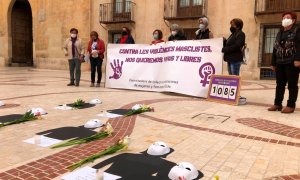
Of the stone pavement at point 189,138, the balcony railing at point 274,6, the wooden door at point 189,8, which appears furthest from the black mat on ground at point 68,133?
the wooden door at point 189,8

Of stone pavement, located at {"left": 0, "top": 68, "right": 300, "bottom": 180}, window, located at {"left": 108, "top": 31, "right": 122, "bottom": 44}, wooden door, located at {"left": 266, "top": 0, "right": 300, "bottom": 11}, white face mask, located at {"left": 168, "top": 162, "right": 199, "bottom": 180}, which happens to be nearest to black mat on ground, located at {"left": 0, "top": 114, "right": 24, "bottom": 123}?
stone pavement, located at {"left": 0, "top": 68, "right": 300, "bottom": 180}

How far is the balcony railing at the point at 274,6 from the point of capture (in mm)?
14291

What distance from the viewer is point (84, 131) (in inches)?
171

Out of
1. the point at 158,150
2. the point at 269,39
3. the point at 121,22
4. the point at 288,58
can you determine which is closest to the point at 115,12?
the point at 121,22

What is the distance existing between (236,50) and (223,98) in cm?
108

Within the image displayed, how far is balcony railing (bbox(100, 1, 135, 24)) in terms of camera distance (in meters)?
19.1

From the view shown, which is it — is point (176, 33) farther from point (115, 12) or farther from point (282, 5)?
point (115, 12)

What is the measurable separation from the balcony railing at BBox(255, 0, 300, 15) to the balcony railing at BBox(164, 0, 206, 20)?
10.4ft

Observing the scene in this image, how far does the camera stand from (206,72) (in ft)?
24.8

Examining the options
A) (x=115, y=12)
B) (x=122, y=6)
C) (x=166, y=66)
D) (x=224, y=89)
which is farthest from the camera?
(x=115, y=12)

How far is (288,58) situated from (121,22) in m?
14.1

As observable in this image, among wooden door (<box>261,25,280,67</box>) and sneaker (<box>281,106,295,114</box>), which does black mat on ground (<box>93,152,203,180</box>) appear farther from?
wooden door (<box>261,25,280,67</box>)

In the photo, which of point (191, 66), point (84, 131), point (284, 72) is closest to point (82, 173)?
point (84, 131)

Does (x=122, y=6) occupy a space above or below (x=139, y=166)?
above
